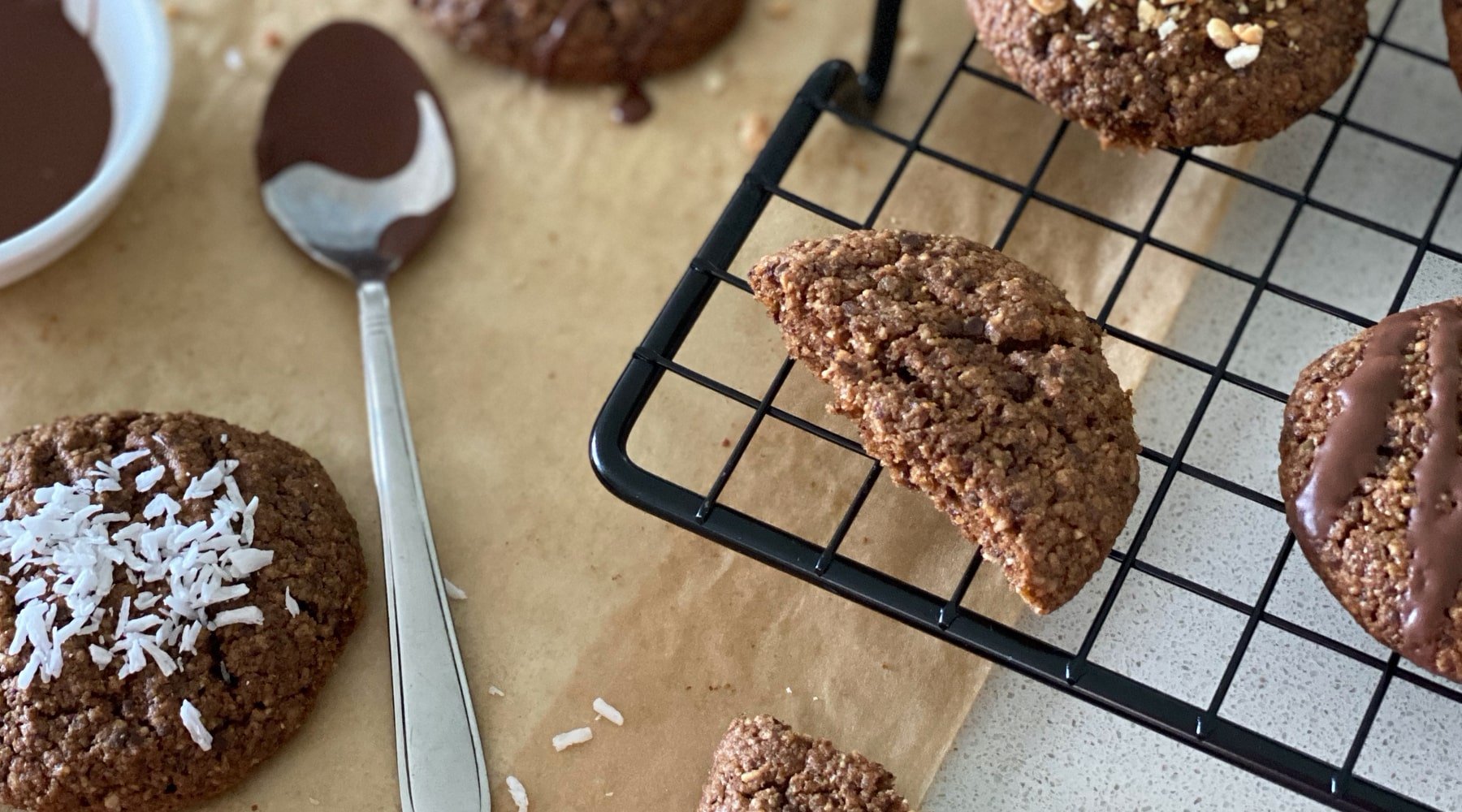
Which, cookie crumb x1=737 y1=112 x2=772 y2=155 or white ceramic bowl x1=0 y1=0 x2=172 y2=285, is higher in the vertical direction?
white ceramic bowl x1=0 y1=0 x2=172 y2=285

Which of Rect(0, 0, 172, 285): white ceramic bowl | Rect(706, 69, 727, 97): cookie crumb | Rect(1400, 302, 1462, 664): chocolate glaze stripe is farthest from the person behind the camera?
Rect(706, 69, 727, 97): cookie crumb

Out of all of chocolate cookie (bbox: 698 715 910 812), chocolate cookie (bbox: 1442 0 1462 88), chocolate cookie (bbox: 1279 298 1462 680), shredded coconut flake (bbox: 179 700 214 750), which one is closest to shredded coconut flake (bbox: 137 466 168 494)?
shredded coconut flake (bbox: 179 700 214 750)

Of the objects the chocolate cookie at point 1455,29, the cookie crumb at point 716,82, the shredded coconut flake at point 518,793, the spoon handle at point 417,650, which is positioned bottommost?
the shredded coconut flake at point 518,793

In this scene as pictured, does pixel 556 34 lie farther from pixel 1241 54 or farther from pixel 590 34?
pixel 1241 54

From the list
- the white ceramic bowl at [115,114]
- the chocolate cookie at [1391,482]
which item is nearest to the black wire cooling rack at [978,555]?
the chocolate cookie at [1391,482]

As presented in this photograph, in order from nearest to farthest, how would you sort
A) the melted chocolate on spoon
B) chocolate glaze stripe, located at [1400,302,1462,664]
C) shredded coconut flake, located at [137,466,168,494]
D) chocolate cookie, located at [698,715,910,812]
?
1. chocolate glaze stripe, located at [1400,302,1462,664]
2. chocolate cookie, located at [698,715,910,812]
3. shredded coconut flake, located at [137,466,168,494]
4. the melted chocolate on spoon

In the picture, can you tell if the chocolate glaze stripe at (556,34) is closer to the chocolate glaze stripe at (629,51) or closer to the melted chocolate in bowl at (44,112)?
the chocolate glaze stripe at (629,51)

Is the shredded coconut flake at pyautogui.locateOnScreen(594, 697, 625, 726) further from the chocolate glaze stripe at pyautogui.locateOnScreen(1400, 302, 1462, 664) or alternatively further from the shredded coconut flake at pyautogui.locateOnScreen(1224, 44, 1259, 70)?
the shredded coconut flake at pyautogui.locateOnScreen(1224, 44, 1259, 70)

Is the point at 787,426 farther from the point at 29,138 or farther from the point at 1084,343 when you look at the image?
the point at 29,138
